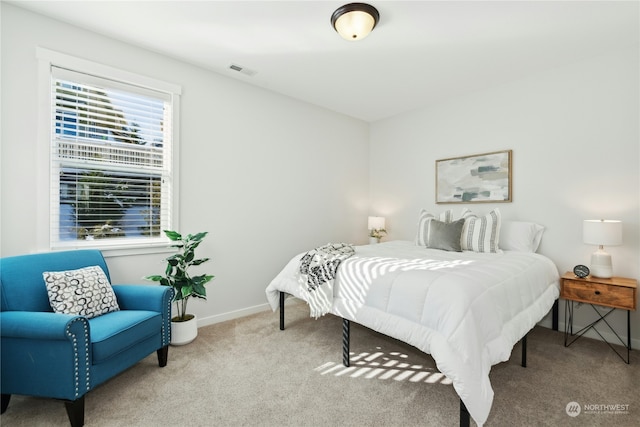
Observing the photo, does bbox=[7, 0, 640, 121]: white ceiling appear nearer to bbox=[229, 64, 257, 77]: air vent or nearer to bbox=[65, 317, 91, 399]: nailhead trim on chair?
bbox=[229, 64, 257, 77]: air vent

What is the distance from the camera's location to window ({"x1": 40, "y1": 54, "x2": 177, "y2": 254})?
8.00ft

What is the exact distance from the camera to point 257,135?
3.59 meters

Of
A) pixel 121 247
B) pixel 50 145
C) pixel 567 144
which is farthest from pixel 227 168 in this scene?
pixel 567 144

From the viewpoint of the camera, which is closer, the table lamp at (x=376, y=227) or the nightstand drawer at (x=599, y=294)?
the nightstand drawer at (x=599, y=294)

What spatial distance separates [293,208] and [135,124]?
197 centimetres

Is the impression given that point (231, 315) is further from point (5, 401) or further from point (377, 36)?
point (377, 36)

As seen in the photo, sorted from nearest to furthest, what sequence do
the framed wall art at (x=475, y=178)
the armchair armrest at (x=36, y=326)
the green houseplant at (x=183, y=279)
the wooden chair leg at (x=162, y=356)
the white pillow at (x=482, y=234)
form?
1. the armchair armrest at (x=36, y=326)
2. the wooden chair leg at (x=162, y=356)
3. the green houseplant at (x=183, y=279)
4. the white pillow at (x=482, y=234)
5. the framed wall art at (x=475, y=178)

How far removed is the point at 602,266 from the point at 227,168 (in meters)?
3.75

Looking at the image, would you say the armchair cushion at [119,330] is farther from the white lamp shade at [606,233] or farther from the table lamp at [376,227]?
the white lamp shade at [606,233]

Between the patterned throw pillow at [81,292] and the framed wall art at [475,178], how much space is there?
378 cm

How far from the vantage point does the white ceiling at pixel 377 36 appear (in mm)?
2240

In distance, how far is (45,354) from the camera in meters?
1.62

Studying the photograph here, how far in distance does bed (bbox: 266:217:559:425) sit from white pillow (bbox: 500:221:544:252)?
0.36 m

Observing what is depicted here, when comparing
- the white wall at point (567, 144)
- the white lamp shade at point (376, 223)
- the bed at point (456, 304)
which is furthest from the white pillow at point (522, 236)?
the white lamp shade at point (376, 223)
